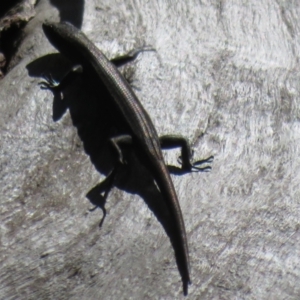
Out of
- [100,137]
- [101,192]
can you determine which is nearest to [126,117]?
[100,137]

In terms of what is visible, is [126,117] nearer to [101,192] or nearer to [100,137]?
[100,137]

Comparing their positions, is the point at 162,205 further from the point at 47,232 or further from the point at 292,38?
the point at 292,38

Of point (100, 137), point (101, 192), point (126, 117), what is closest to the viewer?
point (101, 192)

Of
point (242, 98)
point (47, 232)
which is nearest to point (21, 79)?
point (47, 232)
